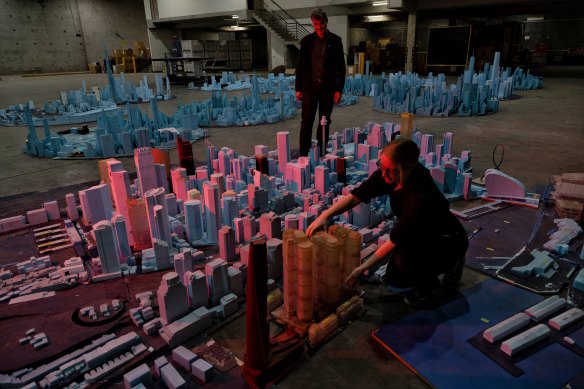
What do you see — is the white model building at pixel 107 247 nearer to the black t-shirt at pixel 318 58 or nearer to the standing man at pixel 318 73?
the standing man at pixel 318 73

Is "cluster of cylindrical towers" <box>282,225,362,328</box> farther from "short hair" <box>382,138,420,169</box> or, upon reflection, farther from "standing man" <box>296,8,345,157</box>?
"standing man" <box>296,8,345,157</box>

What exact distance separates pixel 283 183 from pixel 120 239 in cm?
199

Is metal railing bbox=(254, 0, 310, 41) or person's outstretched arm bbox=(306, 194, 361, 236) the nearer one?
person's outstretched arm bbox=(306, 194, 361, 236)

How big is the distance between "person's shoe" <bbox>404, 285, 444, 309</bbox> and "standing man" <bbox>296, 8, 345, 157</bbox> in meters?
3.02

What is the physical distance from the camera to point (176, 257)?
256 centimetres

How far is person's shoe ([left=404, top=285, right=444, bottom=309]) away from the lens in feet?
8.30

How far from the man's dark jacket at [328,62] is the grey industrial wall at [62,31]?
26.9 m

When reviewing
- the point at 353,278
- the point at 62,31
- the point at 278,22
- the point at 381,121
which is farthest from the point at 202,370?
the point at 62,31

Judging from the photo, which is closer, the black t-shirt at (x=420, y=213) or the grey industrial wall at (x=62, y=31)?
the black t-shirt at (x=420, y=213)

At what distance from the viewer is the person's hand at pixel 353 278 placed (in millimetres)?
2308

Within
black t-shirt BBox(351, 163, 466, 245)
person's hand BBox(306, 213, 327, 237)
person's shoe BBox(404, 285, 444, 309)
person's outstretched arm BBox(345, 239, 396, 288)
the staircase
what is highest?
the staircase

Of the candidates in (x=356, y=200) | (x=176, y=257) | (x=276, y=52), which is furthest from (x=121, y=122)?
(x=276, y=52)

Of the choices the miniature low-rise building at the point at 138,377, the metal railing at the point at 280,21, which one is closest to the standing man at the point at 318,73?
the miniature low-rise building at the point at 138,377

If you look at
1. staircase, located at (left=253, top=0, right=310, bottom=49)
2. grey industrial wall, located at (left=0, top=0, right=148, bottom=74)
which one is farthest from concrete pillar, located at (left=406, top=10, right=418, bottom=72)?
grey industrial wall, located at (left=0, top=0, right=148, bottom=74)
